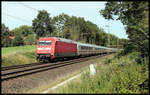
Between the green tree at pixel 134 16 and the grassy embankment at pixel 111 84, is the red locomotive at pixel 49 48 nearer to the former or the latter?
the green tree at pixel 134 16

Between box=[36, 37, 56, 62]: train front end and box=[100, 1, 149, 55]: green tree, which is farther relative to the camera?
box=[36, 37, 56, 62]: train front end

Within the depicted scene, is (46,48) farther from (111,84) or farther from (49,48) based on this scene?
(111,84)

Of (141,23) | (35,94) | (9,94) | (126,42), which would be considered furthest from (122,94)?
(126,42)

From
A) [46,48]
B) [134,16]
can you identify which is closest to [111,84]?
[134,16]

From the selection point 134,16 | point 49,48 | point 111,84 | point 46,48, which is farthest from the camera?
point 46,48

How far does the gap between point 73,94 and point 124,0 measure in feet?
32.2

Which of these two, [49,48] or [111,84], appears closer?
[111,84]

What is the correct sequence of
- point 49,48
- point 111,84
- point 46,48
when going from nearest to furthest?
point 111,84, point 49,48, point 46,48

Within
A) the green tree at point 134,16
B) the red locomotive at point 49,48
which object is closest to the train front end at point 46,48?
the red locomotive at point 49,48

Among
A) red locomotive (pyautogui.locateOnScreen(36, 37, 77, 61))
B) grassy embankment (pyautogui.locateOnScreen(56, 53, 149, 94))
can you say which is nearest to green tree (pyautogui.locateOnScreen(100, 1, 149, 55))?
grassy embankment (pyautogui.locateOnScreen(56, 53, 149, 94))

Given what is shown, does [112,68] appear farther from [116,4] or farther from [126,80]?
[116,4]

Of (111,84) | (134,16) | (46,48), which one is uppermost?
(134,16)

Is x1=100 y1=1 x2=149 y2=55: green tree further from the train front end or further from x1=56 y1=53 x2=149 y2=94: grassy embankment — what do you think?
the train front end

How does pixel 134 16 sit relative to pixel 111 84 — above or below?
above
